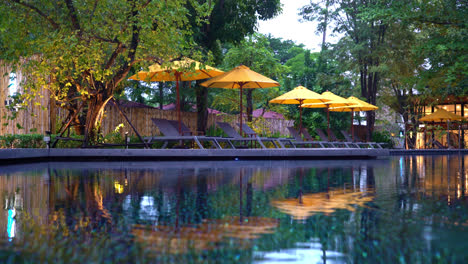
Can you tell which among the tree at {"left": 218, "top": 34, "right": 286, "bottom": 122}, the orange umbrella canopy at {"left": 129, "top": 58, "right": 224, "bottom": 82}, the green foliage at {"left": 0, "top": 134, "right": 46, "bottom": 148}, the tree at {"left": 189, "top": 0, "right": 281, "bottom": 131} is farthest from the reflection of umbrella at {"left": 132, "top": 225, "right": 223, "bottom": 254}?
the tree at {"left": 218, "top": 34, "right": 286, "bottom": 122}

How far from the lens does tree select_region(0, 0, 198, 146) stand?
40.4ft

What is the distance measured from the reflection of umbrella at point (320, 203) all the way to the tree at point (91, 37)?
8.01 m

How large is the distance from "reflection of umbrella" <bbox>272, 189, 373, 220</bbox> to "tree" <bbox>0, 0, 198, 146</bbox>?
8013mm

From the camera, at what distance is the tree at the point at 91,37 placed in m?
12.3

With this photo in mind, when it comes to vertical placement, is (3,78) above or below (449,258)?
above

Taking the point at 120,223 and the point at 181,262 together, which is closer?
the point at 181,262

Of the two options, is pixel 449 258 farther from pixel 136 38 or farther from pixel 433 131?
pixel 433 131

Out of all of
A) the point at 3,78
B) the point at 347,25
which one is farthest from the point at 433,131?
the point at 3,78

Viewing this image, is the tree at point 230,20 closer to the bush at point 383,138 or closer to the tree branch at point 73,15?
the tree branch at point 73,15

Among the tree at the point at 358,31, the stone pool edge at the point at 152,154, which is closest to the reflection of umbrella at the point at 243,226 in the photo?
the stone pool edge at the point at 152,154

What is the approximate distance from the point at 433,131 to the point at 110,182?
98.9 ft

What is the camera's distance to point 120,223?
319 cm

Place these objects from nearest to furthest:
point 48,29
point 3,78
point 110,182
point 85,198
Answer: point 85,198 < point 110,182 < point 48,29 < point 3,78

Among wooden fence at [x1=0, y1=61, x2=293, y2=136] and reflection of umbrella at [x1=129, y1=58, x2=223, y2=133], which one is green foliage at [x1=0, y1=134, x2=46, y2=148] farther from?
reflection of umbrella at [x1=129, y1=58, x2=223, y2=133]
